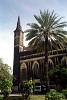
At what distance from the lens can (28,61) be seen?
Answer: 60.2 meters

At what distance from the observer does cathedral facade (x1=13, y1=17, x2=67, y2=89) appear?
180 feet

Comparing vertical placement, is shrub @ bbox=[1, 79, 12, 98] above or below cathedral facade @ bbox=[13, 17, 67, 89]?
below

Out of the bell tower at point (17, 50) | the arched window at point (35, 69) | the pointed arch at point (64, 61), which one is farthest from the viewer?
the bell tower at point (17, 50)

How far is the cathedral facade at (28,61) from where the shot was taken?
54.8 m

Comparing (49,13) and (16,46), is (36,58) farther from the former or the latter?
(49,13)

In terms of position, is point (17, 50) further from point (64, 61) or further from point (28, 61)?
point (64, 61)

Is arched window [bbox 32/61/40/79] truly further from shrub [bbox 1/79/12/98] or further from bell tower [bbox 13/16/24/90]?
shrub [bbox 1/79/12/98]

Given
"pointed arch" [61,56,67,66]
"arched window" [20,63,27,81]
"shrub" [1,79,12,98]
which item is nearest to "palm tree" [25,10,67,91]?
"shrub" [1,79,12,98]

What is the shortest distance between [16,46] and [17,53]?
196 cm

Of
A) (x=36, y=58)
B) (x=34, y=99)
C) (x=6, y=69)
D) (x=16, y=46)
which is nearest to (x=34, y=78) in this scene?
(x=36, y=58)

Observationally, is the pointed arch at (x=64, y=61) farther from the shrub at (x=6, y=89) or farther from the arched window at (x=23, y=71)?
the shrub at (x=6, y=89)

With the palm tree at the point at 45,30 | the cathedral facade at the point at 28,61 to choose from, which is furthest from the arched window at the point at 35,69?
the palm tree at the point at 45,30

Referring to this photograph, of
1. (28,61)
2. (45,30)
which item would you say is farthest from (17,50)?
(45,30)

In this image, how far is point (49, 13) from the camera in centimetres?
3391
